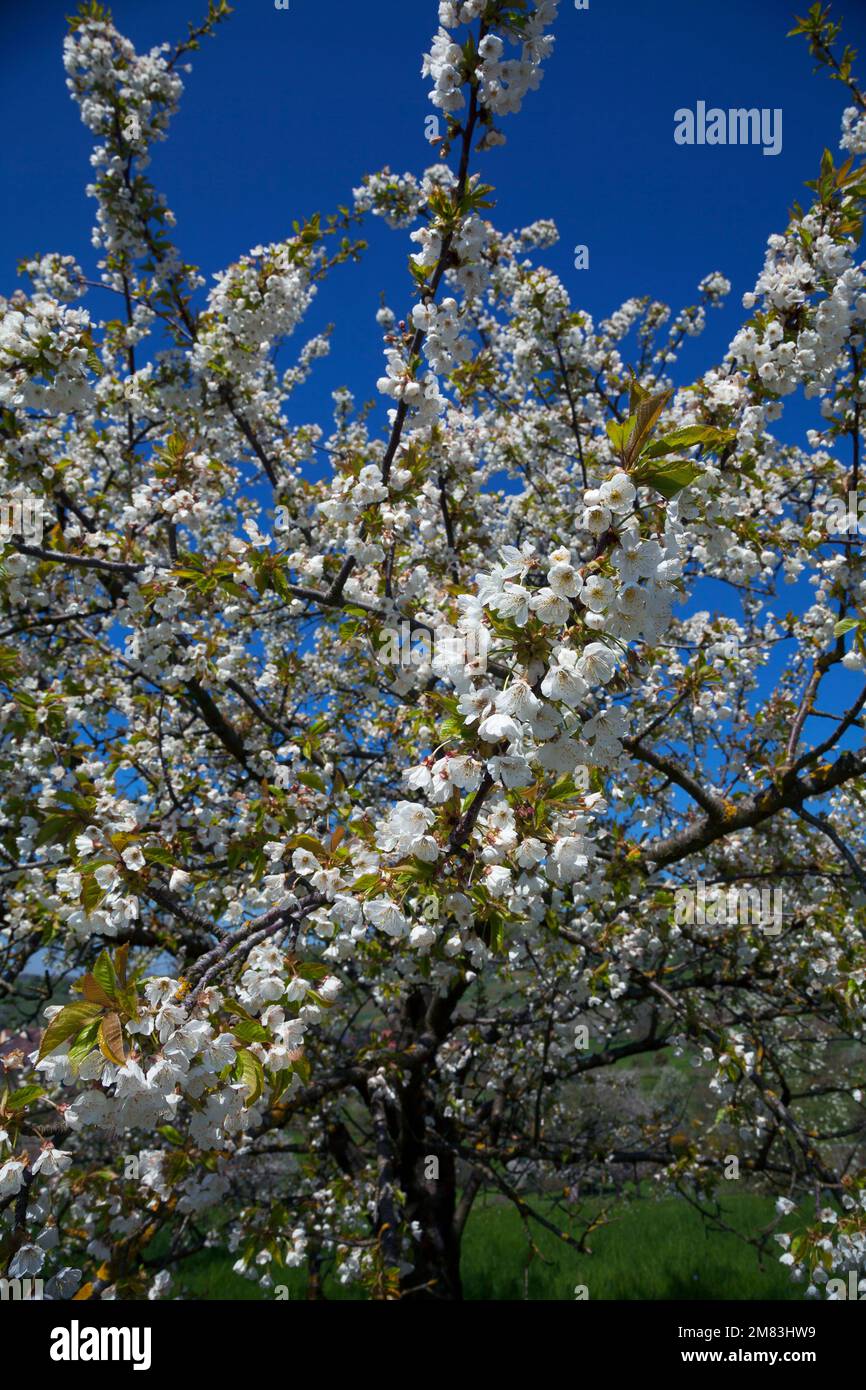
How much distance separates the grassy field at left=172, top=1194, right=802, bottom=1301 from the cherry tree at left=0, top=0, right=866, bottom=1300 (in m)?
0.55

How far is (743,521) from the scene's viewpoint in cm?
341

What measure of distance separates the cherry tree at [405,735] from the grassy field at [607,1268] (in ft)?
1.81

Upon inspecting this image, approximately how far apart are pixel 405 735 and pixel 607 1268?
15.1ft

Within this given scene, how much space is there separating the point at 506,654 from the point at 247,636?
16.3 feet

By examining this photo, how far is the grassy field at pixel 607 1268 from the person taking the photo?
4.97m

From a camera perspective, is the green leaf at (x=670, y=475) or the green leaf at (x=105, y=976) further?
the green leaf at (x=105, y=976)

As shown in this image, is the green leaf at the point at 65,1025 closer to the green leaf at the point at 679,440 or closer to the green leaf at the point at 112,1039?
the green leaf at the point at 112,1039

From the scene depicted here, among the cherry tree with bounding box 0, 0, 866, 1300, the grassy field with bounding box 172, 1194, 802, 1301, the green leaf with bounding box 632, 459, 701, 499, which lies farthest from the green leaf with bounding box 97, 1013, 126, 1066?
the grassy field with bounding box 172, 1194, 802, 1301

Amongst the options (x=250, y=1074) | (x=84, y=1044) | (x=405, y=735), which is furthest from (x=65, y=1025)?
(x=405, y=735)

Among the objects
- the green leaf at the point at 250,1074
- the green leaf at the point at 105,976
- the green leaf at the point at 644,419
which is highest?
the green leaf at the point at 644,419

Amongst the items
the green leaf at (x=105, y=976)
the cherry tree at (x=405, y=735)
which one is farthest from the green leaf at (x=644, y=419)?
the green leaf at (x=105, y=976)

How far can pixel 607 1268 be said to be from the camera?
5.35 m

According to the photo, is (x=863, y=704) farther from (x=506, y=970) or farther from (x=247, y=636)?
(x=247, y=636)

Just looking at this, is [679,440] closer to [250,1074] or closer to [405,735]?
[250,1074]
